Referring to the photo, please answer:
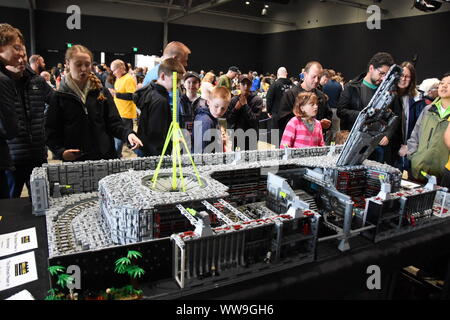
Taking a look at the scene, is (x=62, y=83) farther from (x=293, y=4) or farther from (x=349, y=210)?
(x=293, y=4)

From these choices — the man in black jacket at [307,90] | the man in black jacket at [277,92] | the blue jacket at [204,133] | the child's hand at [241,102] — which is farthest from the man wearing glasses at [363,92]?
the man in black jacket at [277,92]

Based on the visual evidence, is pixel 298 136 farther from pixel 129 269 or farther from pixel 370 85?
pixel 129 269

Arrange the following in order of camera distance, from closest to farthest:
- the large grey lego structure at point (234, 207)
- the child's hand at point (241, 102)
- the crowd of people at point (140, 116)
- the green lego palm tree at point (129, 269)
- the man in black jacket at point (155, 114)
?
the green lego palm tree at point (129, 269) < the large grey lego structure at point (234, 207) < the crowd of people at point (140, 116) < the man in black jacket at point (155, 114) < the child's hand at point (241, 102)

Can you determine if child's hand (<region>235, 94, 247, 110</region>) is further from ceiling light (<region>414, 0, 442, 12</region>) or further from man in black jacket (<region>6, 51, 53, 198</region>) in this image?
ceiling light (<region>414, 0, 442, 12</region>)

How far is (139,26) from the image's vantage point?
58.5ft

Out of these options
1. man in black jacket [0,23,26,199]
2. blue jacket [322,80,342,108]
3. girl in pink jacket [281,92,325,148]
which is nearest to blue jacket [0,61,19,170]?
man in black jacket [0,23,26,199]

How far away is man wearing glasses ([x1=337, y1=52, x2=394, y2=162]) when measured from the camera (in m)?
3.39

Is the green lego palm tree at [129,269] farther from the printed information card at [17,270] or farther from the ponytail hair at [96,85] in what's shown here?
the ponytail hair at [96,85]

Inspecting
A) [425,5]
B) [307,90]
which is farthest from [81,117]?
[425,5]

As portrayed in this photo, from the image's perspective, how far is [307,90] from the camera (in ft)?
12.3

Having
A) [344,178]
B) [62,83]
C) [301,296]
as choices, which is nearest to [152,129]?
[62,83]

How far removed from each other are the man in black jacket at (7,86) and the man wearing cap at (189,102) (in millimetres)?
1466

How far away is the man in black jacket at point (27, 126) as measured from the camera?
251 cm

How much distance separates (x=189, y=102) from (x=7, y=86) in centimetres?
169
